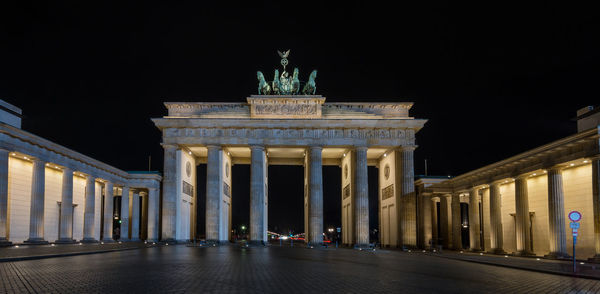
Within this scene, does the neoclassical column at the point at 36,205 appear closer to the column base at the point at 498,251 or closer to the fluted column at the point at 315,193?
the fluted column at the point at 315,193

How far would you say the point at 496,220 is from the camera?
3900cm

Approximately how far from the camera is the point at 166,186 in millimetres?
52000

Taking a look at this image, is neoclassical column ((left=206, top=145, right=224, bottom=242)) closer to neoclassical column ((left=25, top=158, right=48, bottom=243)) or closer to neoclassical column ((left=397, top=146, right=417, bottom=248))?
neoclassical column ((left=25, top=158, right=48, bottom=243))

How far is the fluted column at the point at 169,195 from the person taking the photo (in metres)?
51.5

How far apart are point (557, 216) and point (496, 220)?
9.55 metres

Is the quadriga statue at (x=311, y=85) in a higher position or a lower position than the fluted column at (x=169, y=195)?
higher

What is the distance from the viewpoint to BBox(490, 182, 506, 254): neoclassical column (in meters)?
38.6

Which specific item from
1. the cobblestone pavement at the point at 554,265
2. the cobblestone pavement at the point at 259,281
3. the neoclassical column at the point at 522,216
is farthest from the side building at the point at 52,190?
the neoclassical column at the point at 522,216

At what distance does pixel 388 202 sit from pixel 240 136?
58.1 feet

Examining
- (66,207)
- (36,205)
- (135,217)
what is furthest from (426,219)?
(36,205)

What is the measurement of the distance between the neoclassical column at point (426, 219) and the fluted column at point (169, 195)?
2421 cm

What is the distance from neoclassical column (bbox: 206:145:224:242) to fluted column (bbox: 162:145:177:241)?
3321mm

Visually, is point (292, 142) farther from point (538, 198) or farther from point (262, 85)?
point (538, 198)

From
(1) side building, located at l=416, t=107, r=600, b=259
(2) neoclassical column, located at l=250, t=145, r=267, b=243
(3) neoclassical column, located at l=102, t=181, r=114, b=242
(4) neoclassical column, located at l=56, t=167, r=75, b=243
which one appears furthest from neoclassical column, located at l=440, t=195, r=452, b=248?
(4) neoclassical column, located at l=56, t=167, r=75, b=243
